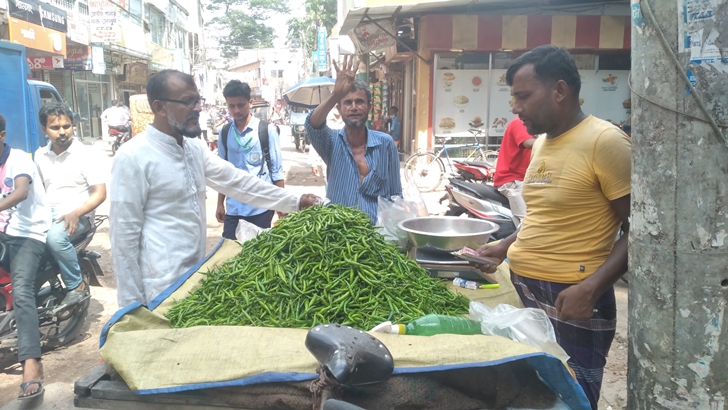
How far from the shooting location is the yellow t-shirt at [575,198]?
2139 millimetres

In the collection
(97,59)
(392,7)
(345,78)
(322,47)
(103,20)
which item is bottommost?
(345,78)

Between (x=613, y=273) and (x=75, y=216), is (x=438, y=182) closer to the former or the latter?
(x=75, y=216)

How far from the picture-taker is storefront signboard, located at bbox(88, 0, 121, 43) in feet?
60.8

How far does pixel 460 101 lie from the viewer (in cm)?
1341

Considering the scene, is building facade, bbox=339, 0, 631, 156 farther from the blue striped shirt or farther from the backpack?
the blue striped shirt

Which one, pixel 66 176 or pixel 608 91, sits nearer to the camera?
pixel 66 176

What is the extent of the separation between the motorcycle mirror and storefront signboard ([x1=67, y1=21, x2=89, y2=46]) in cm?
1880

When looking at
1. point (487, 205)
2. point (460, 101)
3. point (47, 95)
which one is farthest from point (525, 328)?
point (460, 101)

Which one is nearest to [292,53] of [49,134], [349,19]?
[349,19]

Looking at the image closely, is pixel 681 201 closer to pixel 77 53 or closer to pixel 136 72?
pixel 77 53

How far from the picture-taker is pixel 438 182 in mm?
12375

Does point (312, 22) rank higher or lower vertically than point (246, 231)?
higher

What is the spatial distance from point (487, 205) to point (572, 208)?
3.86 metres

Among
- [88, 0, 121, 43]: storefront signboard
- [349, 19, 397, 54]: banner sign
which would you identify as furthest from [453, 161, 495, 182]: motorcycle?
[88, 0, 121, 43]: storefront signboard
